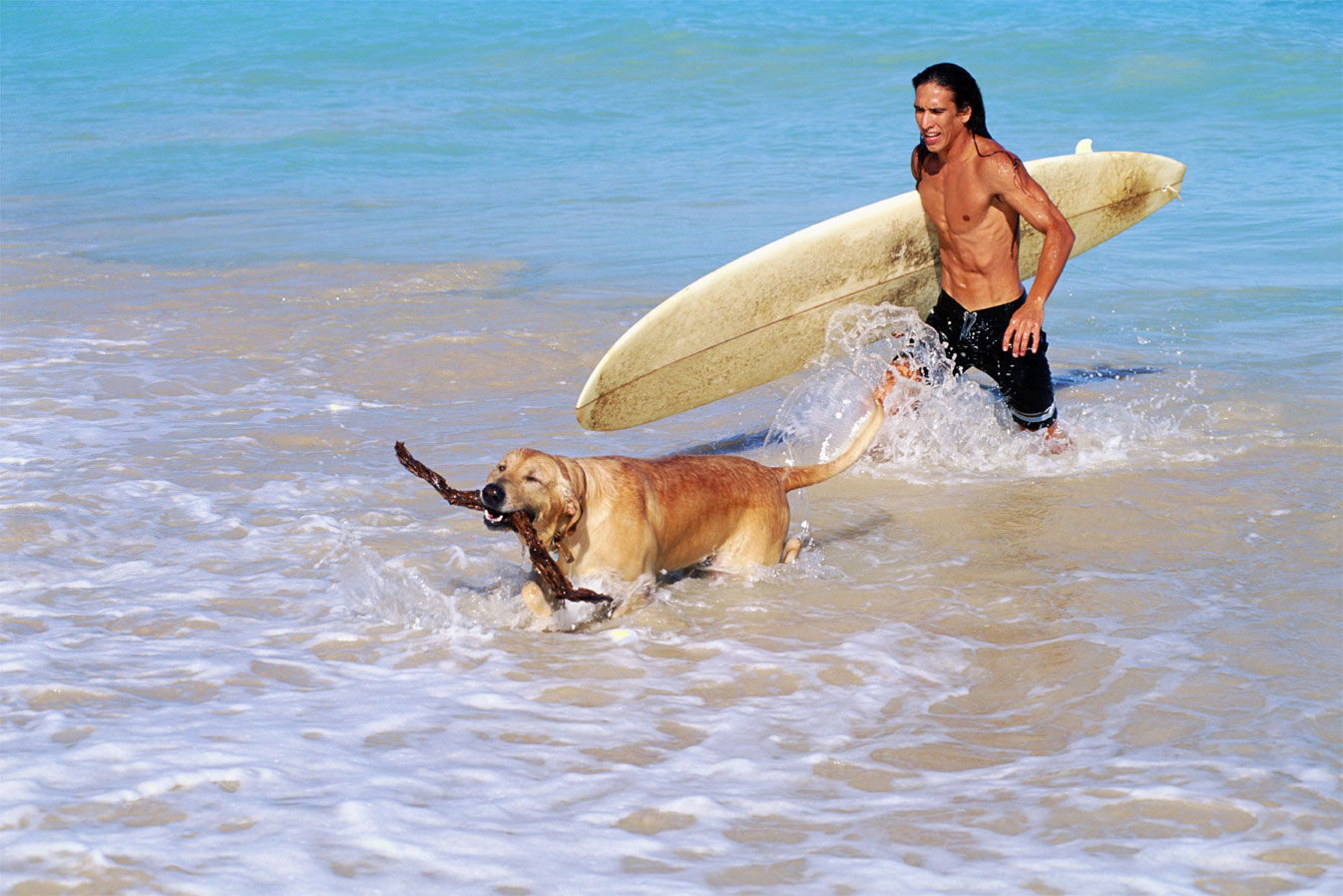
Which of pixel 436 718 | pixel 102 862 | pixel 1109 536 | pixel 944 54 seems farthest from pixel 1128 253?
pixel 944 54

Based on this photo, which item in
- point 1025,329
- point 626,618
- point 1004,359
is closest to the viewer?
point 626,618

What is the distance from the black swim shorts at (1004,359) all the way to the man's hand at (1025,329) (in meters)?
0.10

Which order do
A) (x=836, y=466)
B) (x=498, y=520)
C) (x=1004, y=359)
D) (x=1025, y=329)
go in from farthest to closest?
(x=1004, y=359) < (x=1025, y=329) < (x=836, y=466) < (x=498, y=520)

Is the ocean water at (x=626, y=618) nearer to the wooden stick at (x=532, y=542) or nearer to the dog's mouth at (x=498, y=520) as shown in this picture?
the wooden stick at (x=532, y=542)

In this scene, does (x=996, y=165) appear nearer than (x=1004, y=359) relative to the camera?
Yes

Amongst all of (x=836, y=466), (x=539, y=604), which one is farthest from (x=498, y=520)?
(x=836, y=466)

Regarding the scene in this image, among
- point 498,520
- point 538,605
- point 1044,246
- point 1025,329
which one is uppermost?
point 1044,246

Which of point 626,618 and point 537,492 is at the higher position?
point 537,492

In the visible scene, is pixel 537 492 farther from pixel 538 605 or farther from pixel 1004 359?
pixel 1004 359

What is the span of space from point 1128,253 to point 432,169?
10.5 meters

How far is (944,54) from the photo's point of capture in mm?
29438

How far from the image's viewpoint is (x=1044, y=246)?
6.33 meters

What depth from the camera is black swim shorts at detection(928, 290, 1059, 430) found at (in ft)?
21.6

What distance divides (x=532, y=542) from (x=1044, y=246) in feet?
11.1
